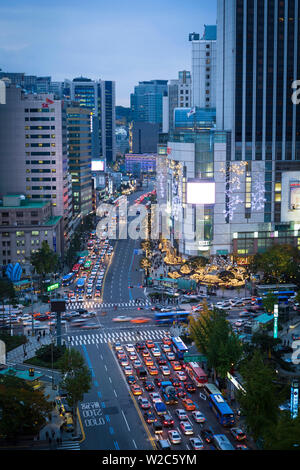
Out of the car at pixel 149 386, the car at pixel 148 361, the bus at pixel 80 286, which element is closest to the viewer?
the car at pixel 149 386

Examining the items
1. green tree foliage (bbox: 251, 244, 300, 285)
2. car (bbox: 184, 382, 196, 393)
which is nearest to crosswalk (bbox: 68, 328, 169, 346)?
car (bbox: 184, 382, 196, 393)

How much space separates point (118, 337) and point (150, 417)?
71.9 feet

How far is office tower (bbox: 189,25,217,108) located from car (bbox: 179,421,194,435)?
309ft

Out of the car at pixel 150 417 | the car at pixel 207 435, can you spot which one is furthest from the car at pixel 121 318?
the car at pixel 207 435

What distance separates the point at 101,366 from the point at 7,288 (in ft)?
80.4

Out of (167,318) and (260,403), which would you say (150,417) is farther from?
(167,318)

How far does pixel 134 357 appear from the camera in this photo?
187 feet

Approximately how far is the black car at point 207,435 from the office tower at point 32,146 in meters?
72.0

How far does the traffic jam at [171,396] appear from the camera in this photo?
1569 inches

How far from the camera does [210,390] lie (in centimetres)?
4722

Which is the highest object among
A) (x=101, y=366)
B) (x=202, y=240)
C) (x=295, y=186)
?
(x=295, y=186)

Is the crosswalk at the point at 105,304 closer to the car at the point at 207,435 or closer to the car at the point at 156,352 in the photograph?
the car at the point at 156,352

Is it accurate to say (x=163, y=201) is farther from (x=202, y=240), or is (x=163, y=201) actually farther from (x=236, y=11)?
(x=236, y=11)
